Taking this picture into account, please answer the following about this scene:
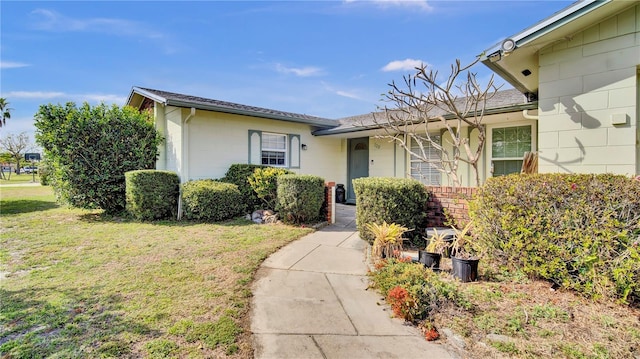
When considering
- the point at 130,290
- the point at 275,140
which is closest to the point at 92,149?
the point at 275,140

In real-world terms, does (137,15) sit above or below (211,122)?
above

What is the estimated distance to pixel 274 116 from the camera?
9828mm

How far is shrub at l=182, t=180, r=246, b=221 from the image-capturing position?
25.0 feet

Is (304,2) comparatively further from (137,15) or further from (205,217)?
(205,217)

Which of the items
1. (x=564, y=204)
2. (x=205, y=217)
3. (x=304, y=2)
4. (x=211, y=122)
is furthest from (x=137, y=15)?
(x=564, y=204)

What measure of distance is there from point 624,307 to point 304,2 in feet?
26.4

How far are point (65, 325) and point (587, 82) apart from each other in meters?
7.34

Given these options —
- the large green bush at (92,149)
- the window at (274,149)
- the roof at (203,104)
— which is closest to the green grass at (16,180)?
the large green bush at (92,149)

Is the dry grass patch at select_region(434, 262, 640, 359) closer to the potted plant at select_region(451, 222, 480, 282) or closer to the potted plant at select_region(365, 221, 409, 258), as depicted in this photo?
the potted plant at select_region(451, 222, 480, 282)

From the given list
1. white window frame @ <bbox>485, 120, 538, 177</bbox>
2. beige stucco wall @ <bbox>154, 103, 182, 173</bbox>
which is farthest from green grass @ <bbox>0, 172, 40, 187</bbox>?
white window frame @ <bbox>485, 120, 538, 177</bbox>

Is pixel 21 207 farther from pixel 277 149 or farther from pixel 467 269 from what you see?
pixel 467 269

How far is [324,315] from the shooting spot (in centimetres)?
304

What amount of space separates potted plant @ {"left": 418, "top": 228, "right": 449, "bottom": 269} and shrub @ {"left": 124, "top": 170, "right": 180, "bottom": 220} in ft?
23.1

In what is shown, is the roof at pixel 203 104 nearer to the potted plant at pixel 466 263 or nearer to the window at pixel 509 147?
the window at pixel 509 147
